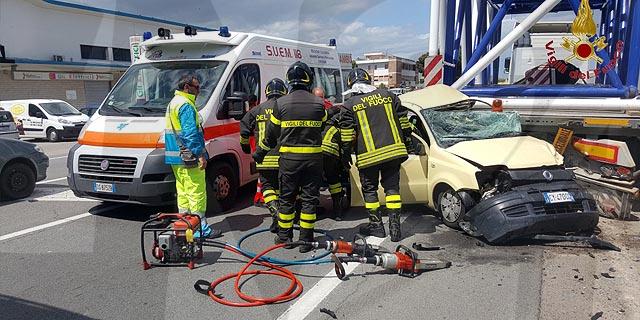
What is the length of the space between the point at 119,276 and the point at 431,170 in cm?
371

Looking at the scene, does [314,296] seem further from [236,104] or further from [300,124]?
[236,104]

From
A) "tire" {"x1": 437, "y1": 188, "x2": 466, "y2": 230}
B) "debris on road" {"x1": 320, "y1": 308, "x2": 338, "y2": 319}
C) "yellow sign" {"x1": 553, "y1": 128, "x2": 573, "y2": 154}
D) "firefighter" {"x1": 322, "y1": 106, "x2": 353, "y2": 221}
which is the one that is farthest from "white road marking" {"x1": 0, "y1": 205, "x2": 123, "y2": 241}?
"yellow sign" {"x1": 553, "y1": 128, "x2": 573, "y2": 154}

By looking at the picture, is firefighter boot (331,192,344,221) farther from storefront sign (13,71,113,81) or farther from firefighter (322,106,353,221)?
storefront sign (13,71,113,81)

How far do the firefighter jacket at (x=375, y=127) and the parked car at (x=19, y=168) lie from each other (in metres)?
5.72

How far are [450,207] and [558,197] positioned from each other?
3.89 ft

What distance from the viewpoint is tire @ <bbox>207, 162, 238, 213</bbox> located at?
262 inches

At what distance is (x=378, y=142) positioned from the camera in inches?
220

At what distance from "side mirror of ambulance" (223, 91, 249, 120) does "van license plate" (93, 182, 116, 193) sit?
1781 mm

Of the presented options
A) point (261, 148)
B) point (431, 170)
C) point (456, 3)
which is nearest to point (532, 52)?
point (456, 3)

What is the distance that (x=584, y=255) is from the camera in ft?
16.2

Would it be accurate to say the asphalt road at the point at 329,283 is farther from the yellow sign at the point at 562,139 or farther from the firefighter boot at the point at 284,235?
the yellow sign at the point at 562,139

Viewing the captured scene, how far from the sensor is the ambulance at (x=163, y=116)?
6.06m

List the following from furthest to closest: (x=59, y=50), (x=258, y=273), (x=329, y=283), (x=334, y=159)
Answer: (x=59, y=50), (x=334, y=159), (x=258, y=273), (x=329, y=283)

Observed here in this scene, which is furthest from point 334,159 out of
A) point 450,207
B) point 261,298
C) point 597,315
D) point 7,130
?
point 7,130
